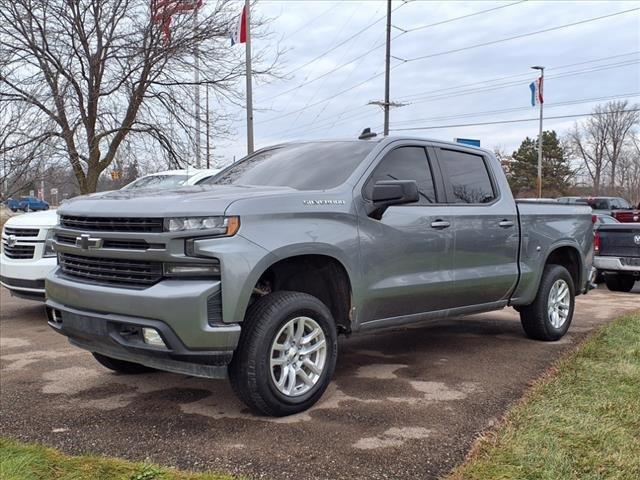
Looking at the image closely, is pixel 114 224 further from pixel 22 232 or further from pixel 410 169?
pixel 22 232

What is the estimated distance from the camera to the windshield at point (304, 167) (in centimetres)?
463

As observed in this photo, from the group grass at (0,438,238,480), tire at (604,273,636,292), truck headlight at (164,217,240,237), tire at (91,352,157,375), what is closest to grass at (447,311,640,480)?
grass at (0,438,238,480)

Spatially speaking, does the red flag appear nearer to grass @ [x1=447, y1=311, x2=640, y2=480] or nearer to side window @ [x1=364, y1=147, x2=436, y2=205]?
side window @ [x1=364, y1=147, x2=436, y2=205]

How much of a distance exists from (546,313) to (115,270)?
14.0 ft

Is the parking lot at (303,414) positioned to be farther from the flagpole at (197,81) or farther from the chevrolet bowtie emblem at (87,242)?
the flagpole at (197,81)

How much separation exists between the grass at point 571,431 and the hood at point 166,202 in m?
1.99

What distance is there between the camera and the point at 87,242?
13.0 ft

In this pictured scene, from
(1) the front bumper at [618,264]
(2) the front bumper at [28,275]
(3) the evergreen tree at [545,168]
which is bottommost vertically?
(1) the front bumper at [618,264]

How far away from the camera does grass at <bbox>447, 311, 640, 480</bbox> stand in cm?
312

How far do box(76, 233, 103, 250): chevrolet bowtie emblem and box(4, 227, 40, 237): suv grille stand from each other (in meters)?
3.43

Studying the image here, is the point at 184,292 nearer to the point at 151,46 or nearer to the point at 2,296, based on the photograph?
the point at 2,296

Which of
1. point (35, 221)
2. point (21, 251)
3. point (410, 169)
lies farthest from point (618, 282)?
point (21, 251)

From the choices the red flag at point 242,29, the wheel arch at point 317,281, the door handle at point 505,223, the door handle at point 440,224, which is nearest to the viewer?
the wheel arch at point 317,281

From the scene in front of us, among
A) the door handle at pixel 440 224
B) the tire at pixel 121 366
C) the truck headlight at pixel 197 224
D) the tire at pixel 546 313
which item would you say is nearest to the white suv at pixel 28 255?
the tire at pixel 121 366
